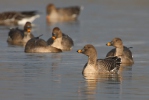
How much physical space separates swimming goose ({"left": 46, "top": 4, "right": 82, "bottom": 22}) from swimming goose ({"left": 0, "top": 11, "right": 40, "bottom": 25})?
2828 mm

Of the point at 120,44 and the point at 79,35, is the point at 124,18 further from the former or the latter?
the point at 120,44

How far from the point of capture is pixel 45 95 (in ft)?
45.9

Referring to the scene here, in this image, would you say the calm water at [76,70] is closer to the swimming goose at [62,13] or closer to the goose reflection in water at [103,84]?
the goose reflection in water at [103,84]

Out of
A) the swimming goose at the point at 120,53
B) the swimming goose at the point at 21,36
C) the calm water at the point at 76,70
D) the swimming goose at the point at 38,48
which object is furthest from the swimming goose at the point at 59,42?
the swimming goose at the point at 120,53

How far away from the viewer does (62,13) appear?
125ft

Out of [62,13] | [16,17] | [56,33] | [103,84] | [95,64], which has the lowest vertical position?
[103,84]

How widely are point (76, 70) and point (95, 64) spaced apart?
0.66 meters

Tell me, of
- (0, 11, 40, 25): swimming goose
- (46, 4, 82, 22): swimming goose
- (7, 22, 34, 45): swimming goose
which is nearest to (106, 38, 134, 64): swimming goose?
(7, 22, 34, 45): swimming goose

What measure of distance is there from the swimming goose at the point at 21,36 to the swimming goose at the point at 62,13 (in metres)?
10.7

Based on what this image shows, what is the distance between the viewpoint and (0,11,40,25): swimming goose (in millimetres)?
33750

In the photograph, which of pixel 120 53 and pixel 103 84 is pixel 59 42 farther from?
pixel 103 84

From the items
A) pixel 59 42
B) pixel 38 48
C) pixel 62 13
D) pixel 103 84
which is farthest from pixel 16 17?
pixel 103 84

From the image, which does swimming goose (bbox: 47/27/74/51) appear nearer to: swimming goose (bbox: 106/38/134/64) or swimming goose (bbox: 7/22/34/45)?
swimming goose (bbox: 7/22/34/45)

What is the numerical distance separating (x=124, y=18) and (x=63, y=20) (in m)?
3.90
